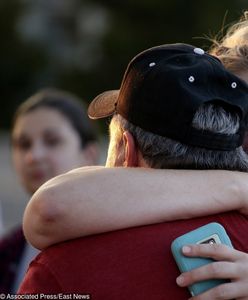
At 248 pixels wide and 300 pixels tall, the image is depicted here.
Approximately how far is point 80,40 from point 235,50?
1666 cm

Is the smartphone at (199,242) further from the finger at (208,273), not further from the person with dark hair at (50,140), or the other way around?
the person with dark hair at (50,140)

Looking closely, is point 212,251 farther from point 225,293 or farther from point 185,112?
point 185,112

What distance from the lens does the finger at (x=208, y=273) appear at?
174cm

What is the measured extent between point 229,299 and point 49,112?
2.43 metres

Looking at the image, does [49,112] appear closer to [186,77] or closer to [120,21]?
[186,77]

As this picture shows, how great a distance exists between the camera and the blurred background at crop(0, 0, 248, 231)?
708 inches

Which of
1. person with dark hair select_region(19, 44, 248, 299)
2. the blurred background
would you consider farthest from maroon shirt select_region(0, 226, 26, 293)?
the blurred background

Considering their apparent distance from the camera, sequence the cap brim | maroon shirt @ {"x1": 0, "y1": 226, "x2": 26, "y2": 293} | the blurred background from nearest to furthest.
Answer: the cap brim
maroon shirt @ {"x1": 0, "y1": 226, "x2": 26, "y2": 293}
the blurred background

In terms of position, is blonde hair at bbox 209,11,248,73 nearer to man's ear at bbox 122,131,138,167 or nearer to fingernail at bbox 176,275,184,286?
man's ear at bbox 122,131,138,167

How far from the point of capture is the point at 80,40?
18859 mm

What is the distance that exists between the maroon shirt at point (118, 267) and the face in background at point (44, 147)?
2.09 m

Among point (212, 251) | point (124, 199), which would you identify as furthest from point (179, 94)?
point (212, 251)

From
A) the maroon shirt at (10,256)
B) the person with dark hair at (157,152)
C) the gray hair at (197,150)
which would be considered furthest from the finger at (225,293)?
the maroon shirt at (10,256)

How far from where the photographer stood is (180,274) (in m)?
1.77
